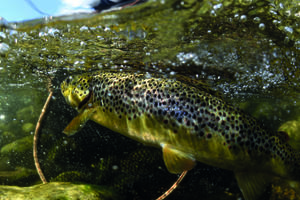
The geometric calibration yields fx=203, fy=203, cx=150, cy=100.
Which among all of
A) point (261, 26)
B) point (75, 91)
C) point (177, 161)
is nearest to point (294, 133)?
point (261, 26)

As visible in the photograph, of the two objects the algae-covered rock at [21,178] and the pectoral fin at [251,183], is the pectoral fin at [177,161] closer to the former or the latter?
the pectoral fin at [251,183]

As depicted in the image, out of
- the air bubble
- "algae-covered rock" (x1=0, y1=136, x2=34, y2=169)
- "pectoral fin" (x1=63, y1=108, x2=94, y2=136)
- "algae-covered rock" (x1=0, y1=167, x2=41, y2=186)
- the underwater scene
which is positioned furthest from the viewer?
"algae-covered rock" (x1=0, y1=136, x2=34, y2=169)

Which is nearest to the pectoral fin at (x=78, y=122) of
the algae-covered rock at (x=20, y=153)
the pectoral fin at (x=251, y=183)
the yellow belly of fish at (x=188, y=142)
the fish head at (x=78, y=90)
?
the fish head at (x=78, y=90)

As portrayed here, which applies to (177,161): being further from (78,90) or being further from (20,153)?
(20,153)

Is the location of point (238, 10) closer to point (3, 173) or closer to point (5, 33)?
point (5, 33)

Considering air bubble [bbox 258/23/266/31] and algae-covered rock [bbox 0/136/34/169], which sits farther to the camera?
algae-covered rock [bbox 0/136/34/169]

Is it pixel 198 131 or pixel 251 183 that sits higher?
pixel 198 131

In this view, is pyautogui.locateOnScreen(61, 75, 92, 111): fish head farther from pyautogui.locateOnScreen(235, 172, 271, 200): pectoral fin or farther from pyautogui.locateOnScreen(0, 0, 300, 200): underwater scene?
pyautogui.locateOnScreen(235, 172, 271, 200): pectoral fin

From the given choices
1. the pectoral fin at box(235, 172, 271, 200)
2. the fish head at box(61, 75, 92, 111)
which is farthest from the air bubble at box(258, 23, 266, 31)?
the fish head at box(61, 75, 92, 111)
